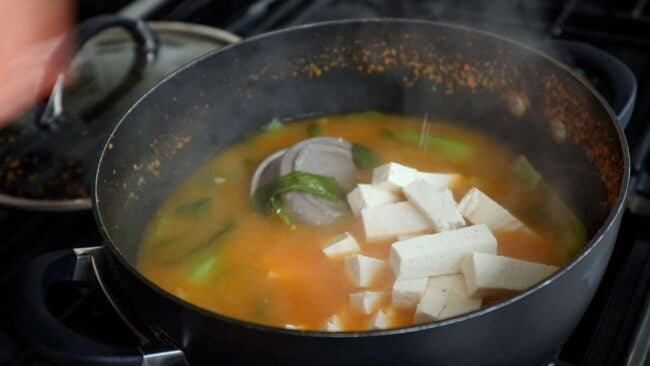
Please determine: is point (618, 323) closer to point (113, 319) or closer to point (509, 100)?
point (509, 100)

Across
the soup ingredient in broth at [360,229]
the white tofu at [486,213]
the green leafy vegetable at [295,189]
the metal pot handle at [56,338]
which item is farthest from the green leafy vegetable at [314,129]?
the metal pot handle at [56,338]

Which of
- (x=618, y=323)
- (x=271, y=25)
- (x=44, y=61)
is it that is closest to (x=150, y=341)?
(x=618, y=323)

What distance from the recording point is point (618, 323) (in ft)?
3.85

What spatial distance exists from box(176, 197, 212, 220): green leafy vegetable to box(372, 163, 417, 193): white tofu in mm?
365

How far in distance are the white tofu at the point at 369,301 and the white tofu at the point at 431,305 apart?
71 mm

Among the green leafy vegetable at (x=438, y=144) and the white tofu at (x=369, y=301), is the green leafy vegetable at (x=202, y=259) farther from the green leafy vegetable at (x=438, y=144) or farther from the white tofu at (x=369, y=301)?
the green leafy vegetable at (x=438, y=144)

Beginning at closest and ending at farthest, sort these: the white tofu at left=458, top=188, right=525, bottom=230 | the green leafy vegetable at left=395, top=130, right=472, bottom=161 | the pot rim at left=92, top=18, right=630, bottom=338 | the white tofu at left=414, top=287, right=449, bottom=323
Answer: the pot rim at left=92, top=18, right=630, bottom=338, the white tofu at left=414, top=287, right=449, bottom=323, the white tofu at left=458, top=188, right=525, bottom=230, the green leafy vegetable at left=395, top=130, right=472, bottom=161

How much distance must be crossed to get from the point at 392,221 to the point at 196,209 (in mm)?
442

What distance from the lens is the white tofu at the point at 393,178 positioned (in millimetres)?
1345

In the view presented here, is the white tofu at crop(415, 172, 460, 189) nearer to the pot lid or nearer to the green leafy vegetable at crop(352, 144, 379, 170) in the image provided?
the green leafy vegetable at crop(352, 144, 379, 170)

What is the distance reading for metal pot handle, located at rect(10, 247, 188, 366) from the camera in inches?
34.9

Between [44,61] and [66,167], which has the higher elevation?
[44,61]

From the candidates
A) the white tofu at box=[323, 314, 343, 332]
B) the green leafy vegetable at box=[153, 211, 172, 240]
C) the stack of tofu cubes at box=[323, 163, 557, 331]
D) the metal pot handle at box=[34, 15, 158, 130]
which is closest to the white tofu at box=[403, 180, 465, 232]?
the stack of tofu cubes at box=[323, 163, 557, 331]

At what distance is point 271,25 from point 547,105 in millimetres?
815
